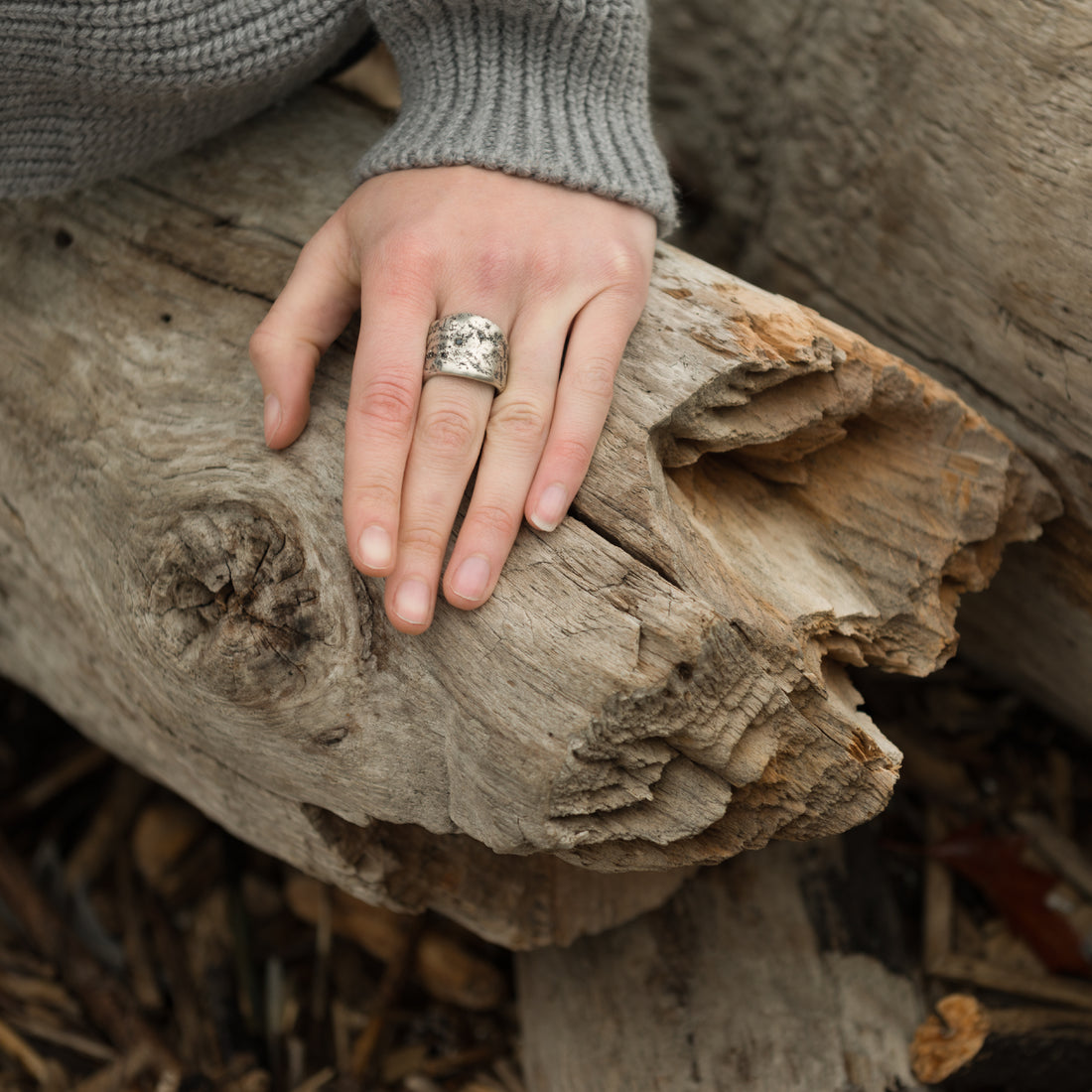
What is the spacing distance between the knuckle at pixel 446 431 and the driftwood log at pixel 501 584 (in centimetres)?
15

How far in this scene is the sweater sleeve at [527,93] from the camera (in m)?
1.34

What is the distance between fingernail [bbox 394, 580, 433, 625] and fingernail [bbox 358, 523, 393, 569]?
1.5 inches

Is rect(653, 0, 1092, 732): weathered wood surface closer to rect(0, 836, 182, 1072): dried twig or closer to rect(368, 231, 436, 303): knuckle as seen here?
rect(368, 231, 436, 303): knuckle

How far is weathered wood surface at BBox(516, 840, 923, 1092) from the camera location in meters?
1.57

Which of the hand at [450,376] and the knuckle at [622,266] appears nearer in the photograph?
the hand at [450,376]

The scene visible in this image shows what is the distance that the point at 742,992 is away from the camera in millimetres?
1629

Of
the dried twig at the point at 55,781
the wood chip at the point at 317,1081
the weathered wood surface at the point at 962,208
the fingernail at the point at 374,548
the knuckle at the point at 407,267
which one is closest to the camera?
the fingernail at the point at 374,548

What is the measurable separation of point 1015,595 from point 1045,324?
1.79ft

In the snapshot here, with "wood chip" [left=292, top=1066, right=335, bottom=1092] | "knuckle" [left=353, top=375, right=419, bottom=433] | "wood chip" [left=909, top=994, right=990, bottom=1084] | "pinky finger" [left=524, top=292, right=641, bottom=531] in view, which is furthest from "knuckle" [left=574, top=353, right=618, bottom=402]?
"wood chip" [left=292, top=1066, right=335, bottom=1092]

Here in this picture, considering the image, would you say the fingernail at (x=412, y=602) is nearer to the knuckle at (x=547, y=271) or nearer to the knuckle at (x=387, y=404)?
the knuckle at (x=387, y=404)

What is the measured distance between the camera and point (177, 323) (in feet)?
4.96

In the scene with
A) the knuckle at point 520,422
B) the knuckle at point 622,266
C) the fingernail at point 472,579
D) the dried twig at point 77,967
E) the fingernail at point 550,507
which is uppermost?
the knuckle at point 622,266

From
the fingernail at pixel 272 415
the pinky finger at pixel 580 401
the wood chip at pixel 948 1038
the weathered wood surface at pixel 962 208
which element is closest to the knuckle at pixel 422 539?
the pinky finger at pixel 580 401

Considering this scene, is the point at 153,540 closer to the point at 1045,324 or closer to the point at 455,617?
the point at 455,617
